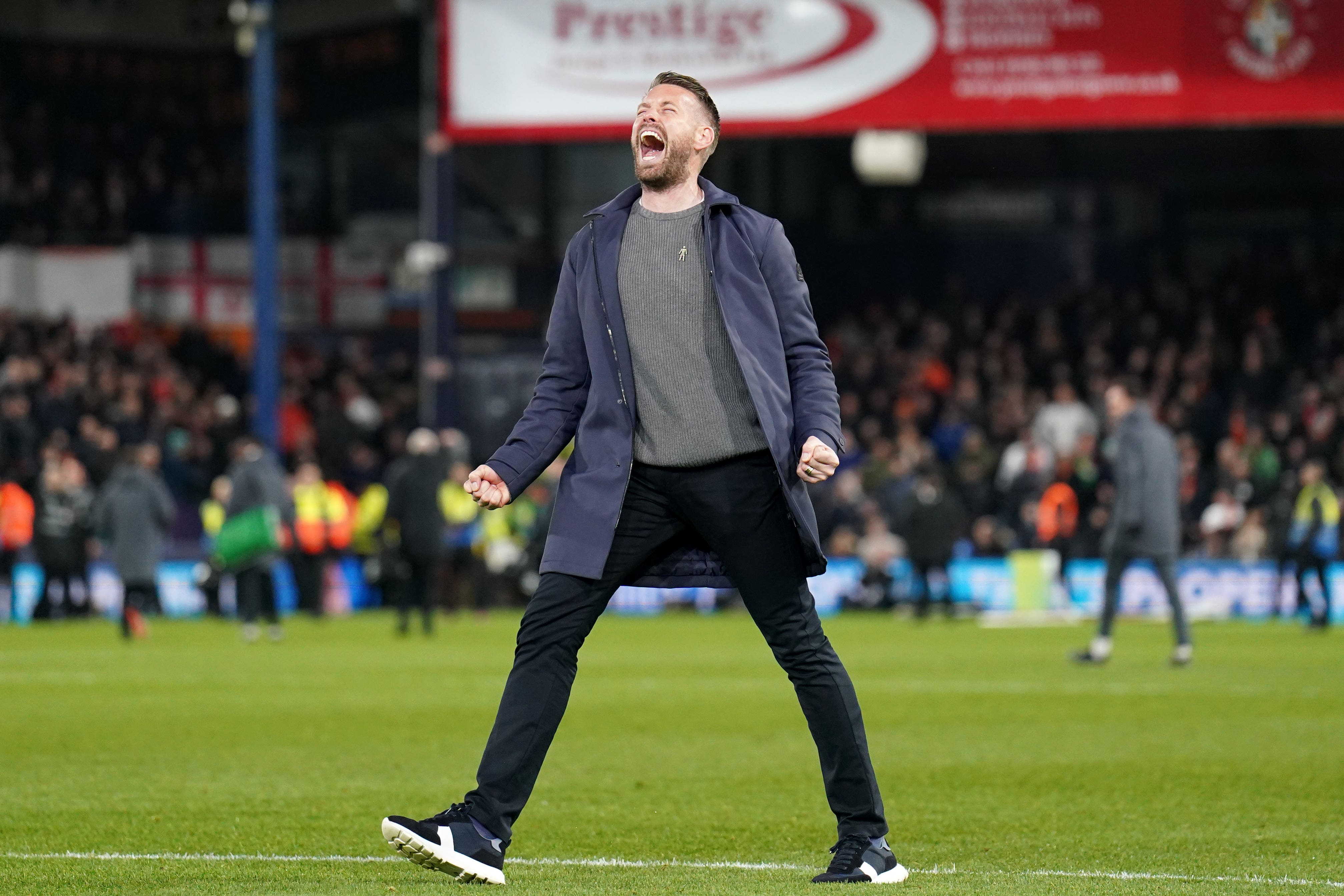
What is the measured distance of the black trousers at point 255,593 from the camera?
2153cm

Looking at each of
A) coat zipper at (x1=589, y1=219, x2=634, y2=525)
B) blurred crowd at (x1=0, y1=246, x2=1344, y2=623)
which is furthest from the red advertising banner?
coat zipper at (x1=589, y1=219, x2=634, y2=525)

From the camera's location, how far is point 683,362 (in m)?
6.04

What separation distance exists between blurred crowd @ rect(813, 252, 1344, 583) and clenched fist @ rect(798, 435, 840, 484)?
742 inches

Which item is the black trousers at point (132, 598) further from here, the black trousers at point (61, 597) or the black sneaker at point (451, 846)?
the black sneaker at point (451, 846)

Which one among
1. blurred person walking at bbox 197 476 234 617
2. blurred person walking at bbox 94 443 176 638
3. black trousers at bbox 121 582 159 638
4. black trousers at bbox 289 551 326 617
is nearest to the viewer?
black trousers at bbox 121 582 159 638

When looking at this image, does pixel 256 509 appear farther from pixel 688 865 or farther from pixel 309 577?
pixel 688 865

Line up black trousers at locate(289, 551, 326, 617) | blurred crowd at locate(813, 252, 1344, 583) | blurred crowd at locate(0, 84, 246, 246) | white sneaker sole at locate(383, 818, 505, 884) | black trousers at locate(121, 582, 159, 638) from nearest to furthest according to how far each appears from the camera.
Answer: white sneaker sole at locate(383, 818, 505, 884), black trousers at locate(121, 582, 159, 638), black trousers at locate(289, 551, 326, 617), blurred crowd at locate(813, 252, 1344, 583), blurred crowd at locate(0, 84, 246, 246)

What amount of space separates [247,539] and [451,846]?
52.5 ft

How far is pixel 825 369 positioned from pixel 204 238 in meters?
34.2

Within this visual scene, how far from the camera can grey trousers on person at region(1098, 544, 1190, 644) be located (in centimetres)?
1625

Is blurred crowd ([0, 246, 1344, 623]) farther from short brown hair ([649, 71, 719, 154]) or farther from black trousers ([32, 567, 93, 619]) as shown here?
short brown hair ([649, 71, 719, 154])

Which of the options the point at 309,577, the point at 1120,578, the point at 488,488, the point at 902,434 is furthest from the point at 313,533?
the point at 488,488

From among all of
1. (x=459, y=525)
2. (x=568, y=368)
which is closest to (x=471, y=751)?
(x=568, y=368)

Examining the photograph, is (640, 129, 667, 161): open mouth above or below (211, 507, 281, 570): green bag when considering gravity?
above
